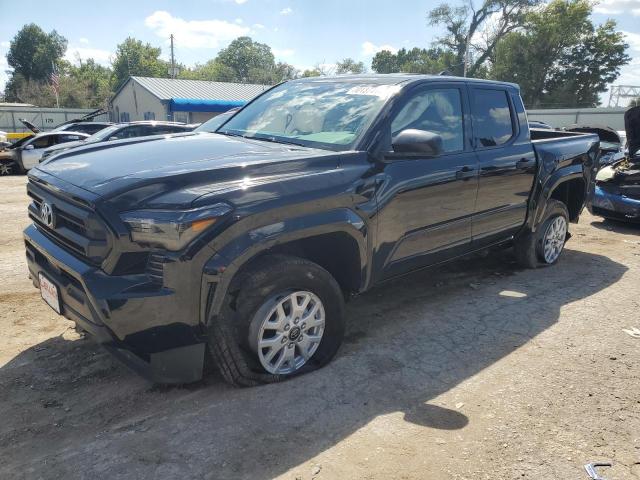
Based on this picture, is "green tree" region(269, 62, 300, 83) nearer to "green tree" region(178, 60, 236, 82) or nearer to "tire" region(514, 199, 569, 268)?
"green tree" region(178, 60, 236, 82)

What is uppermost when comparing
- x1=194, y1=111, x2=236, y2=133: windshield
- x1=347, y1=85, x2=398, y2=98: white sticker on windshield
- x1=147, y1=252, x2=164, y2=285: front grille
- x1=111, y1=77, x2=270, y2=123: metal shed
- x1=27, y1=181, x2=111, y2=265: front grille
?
x1=111, y1=77, x2=270, y2=123: metal shed

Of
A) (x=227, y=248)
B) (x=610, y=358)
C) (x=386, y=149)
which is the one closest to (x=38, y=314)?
(x=227, y=248)

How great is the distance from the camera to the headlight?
2.55 metres

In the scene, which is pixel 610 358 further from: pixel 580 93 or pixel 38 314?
pixel 580 93

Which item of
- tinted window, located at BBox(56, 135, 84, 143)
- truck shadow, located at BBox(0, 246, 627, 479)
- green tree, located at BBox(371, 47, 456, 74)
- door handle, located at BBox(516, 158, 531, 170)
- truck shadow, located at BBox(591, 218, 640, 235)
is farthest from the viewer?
green tree, located at BBox(371, 47, 456, 74)

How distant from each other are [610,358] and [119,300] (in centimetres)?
341

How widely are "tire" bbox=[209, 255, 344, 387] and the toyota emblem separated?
118 centimetres

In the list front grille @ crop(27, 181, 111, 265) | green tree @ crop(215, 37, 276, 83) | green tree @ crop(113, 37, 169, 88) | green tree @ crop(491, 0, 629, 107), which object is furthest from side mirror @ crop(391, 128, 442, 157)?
green tree @ crop(215, 37, 276, 83)

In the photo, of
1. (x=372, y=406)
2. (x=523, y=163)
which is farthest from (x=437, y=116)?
(x=372, y=406)

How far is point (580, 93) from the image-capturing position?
47031mm

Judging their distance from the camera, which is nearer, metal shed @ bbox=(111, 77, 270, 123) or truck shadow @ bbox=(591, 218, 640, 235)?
truck shadow @ bbox=(591, 218, 640, 235)

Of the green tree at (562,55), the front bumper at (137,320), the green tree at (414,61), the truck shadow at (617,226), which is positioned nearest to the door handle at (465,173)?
the front bumper at (137,320)

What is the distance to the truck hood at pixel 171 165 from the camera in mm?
2648

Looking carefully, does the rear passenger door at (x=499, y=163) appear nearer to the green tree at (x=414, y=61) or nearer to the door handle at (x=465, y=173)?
the door handle at (x=465, y=173)
